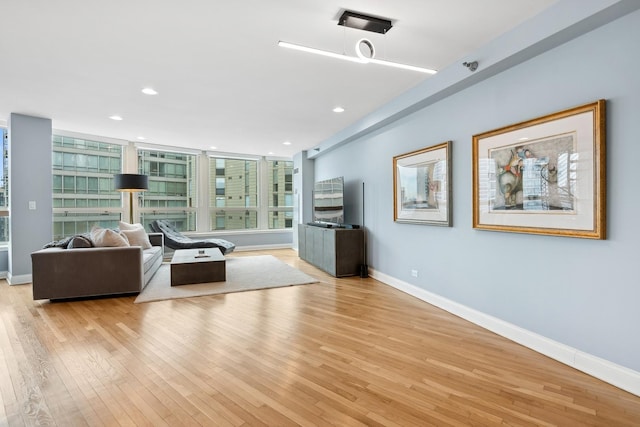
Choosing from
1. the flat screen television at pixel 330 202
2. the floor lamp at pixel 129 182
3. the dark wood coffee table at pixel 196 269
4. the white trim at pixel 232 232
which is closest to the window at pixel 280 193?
the white trim at pixel 232 232

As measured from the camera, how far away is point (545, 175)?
8.33ft

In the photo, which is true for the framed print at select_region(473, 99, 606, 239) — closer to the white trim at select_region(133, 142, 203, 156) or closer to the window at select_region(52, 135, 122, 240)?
the white trim at select_region(133, 142, 203, 156)

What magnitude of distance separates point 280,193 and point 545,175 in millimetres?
7435

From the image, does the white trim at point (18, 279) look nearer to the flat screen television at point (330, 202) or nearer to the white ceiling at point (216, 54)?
the white ceiling at point (216, 54)

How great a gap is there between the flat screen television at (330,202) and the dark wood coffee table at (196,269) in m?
2.13

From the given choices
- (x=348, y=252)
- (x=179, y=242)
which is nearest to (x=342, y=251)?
(x=348, y=252)

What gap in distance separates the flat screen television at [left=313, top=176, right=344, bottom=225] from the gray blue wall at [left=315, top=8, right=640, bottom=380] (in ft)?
5.87

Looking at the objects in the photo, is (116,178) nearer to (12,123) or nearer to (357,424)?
(12,123)

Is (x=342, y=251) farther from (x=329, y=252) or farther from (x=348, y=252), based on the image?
(x=329, y=252)

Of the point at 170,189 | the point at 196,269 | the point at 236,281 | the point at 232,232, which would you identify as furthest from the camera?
the point at 232,232

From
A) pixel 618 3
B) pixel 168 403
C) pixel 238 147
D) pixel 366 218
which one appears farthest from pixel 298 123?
pixel 168 403

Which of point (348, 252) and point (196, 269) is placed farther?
point (348, 252)

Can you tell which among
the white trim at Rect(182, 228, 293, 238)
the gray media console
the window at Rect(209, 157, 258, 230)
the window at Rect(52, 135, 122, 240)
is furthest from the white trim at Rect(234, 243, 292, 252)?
the gray media console

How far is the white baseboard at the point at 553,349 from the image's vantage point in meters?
2.05
